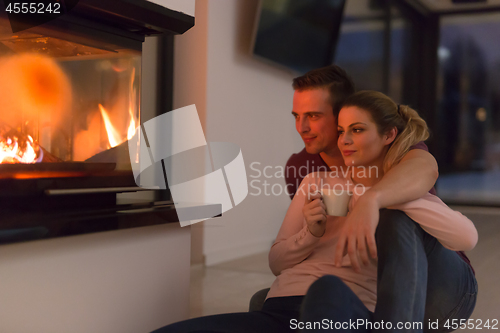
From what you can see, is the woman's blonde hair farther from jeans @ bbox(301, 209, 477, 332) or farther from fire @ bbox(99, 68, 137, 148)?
fire @ bbox(99, 68, 137, 148)

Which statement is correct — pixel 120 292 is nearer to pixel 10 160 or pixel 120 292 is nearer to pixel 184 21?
pixel 10 160

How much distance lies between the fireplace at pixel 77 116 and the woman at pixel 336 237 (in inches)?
13.2

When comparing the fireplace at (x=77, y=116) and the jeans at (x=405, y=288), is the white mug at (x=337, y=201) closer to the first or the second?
the jeans at (x=405, y=288)

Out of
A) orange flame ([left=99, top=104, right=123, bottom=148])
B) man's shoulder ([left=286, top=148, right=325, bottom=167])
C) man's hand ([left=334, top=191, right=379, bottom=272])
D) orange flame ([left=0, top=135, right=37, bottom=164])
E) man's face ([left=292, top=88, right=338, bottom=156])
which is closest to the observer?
man's hand ([left=334, top=191, right=379, bottom=272])

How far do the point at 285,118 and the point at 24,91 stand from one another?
258 centimetres

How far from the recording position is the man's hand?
1.00m

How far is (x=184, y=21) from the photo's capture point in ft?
4.47

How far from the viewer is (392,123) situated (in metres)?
1.24

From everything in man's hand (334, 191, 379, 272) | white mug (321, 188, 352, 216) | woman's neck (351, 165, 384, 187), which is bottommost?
man's hand (334, 191, 379, 272)

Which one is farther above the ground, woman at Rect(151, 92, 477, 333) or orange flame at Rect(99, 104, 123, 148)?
orange flame at Rect(99, 104, 123, 148)

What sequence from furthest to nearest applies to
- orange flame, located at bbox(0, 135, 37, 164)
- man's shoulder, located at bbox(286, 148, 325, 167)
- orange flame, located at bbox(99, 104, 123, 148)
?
man's shoulder, located at bbox(286, 148, 325, 167) → orange flame, located at bbox(99, 104, 123, 148) → orange flame, located at bbox(0, 135, 37, 164)

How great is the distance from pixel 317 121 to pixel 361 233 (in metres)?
0.60

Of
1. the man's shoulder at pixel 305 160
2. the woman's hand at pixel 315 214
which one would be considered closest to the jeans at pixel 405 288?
the woman's hand at pixel 315 214

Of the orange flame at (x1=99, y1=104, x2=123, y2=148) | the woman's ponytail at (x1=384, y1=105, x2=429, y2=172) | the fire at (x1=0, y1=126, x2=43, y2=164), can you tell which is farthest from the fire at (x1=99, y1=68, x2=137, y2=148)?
the woman's ponytail at (x1=384, y1=105, x2=429, y2=172)
